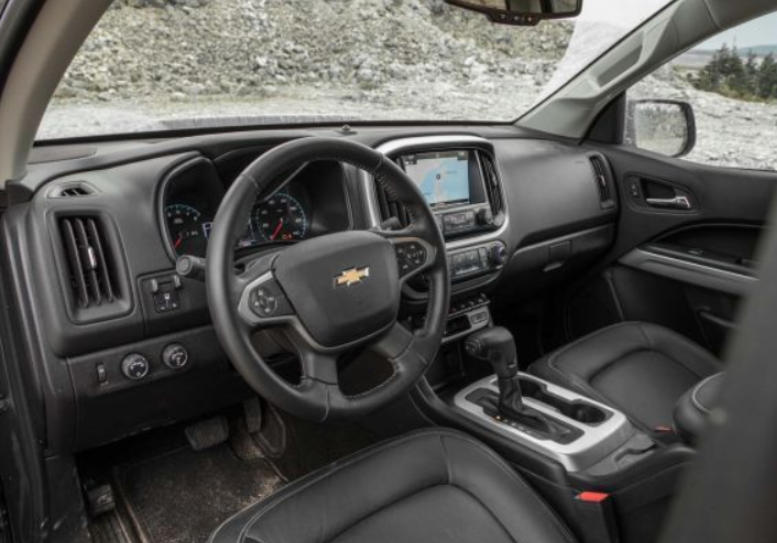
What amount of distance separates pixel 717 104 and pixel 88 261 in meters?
2.43

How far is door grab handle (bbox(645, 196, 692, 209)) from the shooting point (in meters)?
2.72

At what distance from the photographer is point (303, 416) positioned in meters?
1.47

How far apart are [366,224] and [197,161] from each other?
0.50 meters

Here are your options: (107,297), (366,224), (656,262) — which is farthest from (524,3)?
(656,262)

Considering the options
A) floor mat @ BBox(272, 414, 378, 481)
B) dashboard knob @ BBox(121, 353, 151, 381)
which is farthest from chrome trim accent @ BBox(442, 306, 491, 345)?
dashboard knob @ BBox(121, 353, 151, 381)

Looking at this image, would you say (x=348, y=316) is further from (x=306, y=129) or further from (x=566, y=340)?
(x=566, y=340)

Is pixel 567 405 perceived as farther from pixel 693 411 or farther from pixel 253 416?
pixel 253 416

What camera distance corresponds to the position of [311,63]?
11.1ft

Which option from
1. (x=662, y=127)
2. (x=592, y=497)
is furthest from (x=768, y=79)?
(x=592, y=497)

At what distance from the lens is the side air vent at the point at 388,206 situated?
2.04 m

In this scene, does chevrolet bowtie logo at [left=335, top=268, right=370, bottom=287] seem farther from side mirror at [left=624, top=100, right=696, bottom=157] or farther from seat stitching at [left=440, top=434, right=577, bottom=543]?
side mirror at [left=624, top=100, right=696, bottom=157]

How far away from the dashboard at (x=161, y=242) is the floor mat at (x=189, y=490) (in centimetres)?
49

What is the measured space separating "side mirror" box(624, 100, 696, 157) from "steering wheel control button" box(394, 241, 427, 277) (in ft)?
5.17

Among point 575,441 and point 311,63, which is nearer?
point 575,441
